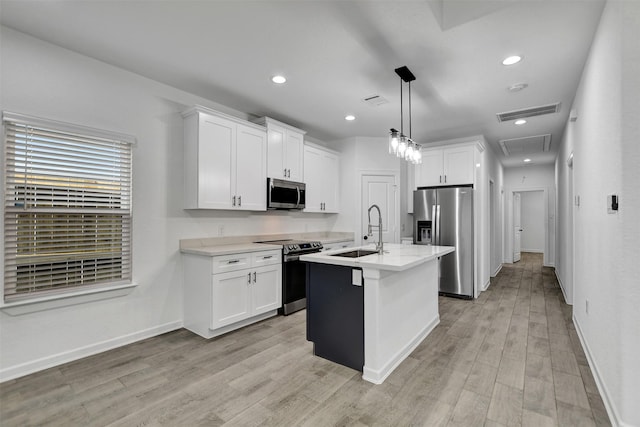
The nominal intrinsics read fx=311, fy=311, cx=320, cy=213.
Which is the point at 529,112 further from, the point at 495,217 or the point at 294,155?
the point at 495,217

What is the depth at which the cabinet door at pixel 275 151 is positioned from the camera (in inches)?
163

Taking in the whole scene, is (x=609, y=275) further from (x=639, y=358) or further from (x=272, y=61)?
(x=272, y=61)

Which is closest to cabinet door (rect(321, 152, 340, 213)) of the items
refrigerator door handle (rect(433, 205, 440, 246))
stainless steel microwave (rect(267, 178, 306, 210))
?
stainless steel microwave (rect(267, 178, 306, 210))

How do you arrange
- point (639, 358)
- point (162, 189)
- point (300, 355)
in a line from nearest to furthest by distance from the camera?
point (639, 358) < point (300, 355) < point (162, 189)

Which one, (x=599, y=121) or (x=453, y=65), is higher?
(x=453, y=65)

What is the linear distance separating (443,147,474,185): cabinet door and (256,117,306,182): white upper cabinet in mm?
2403

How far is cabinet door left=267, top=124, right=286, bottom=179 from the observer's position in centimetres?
414

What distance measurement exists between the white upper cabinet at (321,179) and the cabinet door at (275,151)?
585 mm

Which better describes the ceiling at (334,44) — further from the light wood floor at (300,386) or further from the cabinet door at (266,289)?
the light wood floor at (300,386)

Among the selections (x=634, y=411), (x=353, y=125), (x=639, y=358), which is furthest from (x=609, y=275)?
(x=353, y=125)

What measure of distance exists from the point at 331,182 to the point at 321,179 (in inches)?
11.3

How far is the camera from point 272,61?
284 centimetres

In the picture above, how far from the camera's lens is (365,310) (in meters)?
2.40

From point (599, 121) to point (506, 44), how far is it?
91 cm
